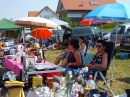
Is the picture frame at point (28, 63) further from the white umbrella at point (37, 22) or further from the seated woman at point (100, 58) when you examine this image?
the white umbrella at point (37, 22)

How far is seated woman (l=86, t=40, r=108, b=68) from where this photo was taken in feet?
17.2

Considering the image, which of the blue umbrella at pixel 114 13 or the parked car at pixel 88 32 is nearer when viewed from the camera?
the blue umbrella at pixel 114 13

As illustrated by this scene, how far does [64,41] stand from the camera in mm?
18531

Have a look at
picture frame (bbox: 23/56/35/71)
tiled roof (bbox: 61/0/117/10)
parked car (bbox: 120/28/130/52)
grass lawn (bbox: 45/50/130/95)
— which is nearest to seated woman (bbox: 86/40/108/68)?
grass lawn (bbox: 45/50/130/95)

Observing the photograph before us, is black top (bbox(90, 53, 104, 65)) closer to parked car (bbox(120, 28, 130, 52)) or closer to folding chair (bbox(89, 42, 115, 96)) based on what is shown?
folding chair (bbox(89, 42, 115, 96))

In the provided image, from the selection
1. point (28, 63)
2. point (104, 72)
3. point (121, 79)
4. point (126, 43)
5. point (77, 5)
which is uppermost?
point (77, 5)

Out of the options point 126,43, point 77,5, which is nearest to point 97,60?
point 126,43

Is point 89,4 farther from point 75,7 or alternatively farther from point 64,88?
point 64,88

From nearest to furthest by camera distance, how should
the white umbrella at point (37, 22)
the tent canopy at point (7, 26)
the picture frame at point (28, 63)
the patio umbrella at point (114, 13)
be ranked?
the picture frame at point (28, 63), the patio umbrella at point (114, 13), the white umbrella at point (37, 22), the tent canopy at point (7, 26)

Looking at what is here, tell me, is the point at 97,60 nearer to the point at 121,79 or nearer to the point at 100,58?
the point at 100,58

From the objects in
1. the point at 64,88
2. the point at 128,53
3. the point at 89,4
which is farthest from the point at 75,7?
the point at 64,88

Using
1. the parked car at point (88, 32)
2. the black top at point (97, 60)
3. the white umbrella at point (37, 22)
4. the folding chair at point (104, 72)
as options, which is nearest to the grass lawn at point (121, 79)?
the folding chair at point (104, 72)

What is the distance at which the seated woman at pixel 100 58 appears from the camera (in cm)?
524

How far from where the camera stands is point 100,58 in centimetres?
548
